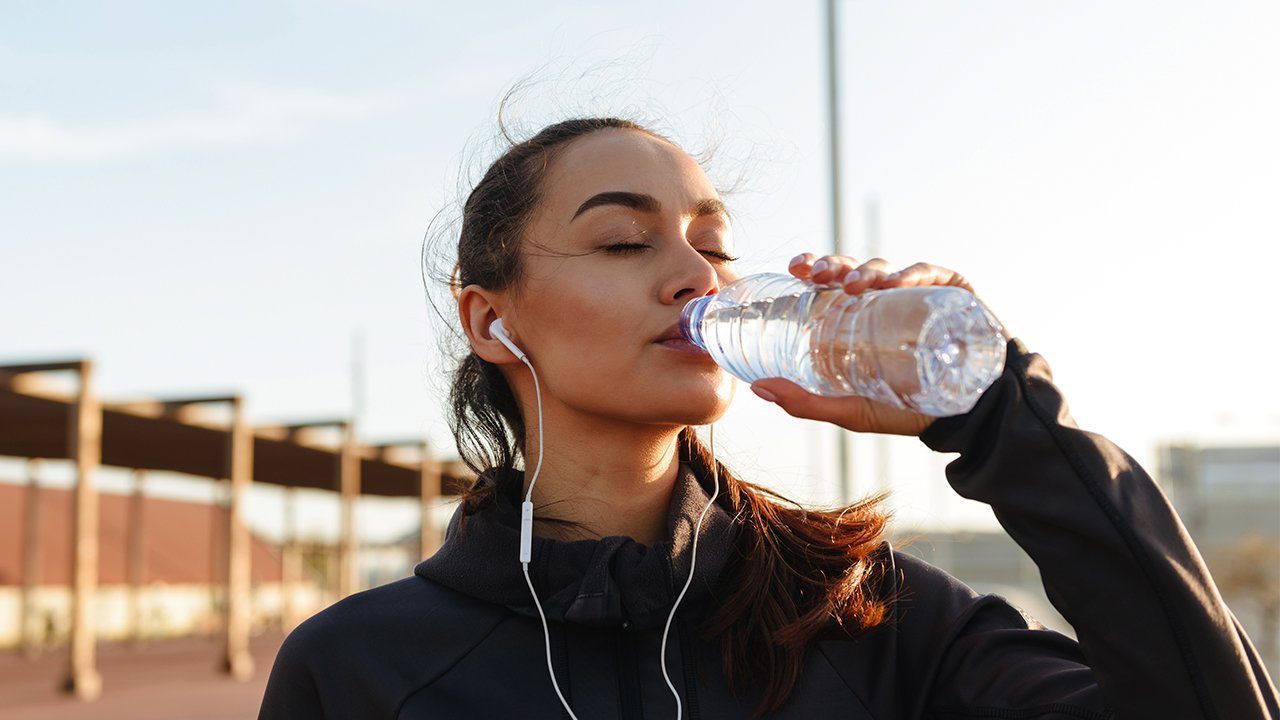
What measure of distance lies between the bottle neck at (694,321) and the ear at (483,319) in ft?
1.52

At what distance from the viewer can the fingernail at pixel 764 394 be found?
1.77 metres

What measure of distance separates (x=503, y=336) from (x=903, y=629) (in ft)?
3.47

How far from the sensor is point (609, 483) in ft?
7.82

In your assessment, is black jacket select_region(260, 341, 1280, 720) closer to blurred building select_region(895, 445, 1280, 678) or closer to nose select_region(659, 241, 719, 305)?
nose select_region(659, 241, 719, 305)

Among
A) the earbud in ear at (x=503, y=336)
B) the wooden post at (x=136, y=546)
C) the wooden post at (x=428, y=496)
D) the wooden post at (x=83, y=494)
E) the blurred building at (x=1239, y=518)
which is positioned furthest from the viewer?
the blurred building at (x=1239, y=518)

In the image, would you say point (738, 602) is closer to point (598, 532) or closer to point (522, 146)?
point (598, 532)

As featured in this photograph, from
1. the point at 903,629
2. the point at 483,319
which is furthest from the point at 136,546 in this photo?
the point at 903,629

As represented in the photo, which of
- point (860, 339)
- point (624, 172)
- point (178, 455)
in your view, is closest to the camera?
point (860, 339)

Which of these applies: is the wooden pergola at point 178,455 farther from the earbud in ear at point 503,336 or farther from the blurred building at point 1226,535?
the blurred building at point 1226,535

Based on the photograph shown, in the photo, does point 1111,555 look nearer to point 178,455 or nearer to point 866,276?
point 866,276

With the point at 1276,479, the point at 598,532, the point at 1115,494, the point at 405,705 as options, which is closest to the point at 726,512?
the point at 598,532

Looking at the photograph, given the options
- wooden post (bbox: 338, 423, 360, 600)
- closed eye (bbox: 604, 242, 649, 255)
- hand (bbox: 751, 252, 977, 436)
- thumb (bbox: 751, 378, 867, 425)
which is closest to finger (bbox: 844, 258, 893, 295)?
hand (bbox: 751, 252, 977, 436)

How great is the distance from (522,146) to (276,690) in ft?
4.53

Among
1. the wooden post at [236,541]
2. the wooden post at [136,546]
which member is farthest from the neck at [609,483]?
the wooden post at [136,546]
